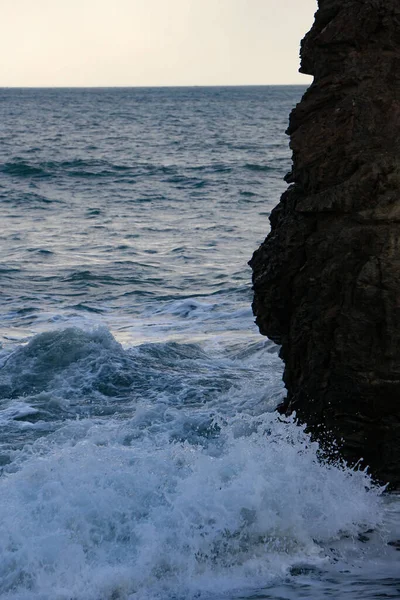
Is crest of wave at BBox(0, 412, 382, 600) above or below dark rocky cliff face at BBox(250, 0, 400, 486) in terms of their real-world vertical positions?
below

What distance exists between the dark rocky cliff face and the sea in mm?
354

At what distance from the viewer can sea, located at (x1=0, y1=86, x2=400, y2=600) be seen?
524 centimetres

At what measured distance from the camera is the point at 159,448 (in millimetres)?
6859

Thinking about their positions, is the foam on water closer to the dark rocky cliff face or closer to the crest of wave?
the crest of wave

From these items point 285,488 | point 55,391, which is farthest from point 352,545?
point 55,391

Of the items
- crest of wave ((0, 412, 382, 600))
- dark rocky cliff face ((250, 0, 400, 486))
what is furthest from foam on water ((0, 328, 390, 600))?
dark rocky cliff face ((250, 0, 400, 486))

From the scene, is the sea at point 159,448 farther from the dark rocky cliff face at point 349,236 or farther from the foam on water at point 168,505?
the dark rocky cliff face at point 349,236

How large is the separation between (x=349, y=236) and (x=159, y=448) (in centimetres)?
209

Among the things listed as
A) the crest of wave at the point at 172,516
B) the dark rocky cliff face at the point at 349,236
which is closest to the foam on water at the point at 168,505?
the crest of wave at the point at 172,516

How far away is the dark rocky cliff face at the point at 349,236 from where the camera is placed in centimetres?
611

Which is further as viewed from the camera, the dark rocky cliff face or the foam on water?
the dark rocky cliff face

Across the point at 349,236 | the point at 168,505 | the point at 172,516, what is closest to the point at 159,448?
the point at 168,505

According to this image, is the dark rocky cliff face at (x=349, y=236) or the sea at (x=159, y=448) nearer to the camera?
the sea at (x=159, y=448)

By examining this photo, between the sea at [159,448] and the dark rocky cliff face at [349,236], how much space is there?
14.0 inches
